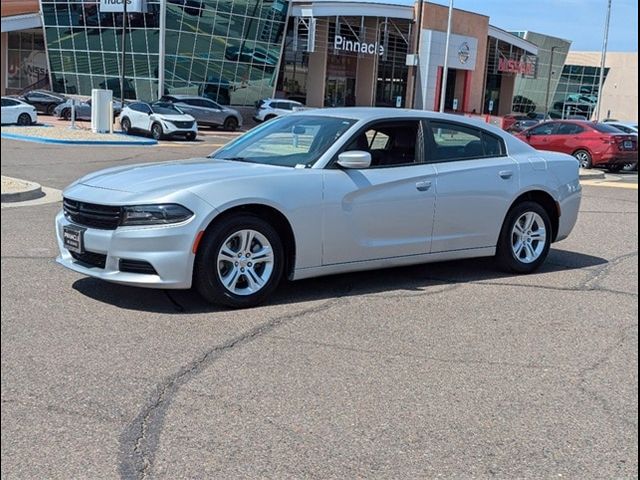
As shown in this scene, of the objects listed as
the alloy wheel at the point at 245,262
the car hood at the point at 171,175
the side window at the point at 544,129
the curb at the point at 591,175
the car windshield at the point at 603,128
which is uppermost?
the car hood at the point at 171,175

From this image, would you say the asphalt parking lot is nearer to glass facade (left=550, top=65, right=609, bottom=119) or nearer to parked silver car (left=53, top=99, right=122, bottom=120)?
parked silver car (left=53, top=99, right=122, bottom=120)

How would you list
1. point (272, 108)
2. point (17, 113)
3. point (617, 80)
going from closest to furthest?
point (17, 113)
point (272, 108)
point (617, 80)

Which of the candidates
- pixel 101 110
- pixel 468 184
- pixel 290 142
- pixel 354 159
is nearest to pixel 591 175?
pixel 468 184

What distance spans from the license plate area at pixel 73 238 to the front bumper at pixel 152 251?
0.12 metres

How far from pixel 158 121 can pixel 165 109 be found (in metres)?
1.54

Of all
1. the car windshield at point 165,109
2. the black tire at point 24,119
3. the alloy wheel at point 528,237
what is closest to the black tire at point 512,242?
the alloy wheel at point 528,237

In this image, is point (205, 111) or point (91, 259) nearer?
point (91, 259)

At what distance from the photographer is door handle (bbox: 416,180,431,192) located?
6.67 meters

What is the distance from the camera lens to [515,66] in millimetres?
71125

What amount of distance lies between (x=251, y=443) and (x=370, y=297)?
291 centimetres

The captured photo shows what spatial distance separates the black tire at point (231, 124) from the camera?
3915 cm

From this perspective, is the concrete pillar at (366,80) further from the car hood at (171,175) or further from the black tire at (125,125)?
the car hood at (171,175)

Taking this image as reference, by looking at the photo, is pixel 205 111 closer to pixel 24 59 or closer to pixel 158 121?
pixel 158 121

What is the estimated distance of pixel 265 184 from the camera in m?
5.88
